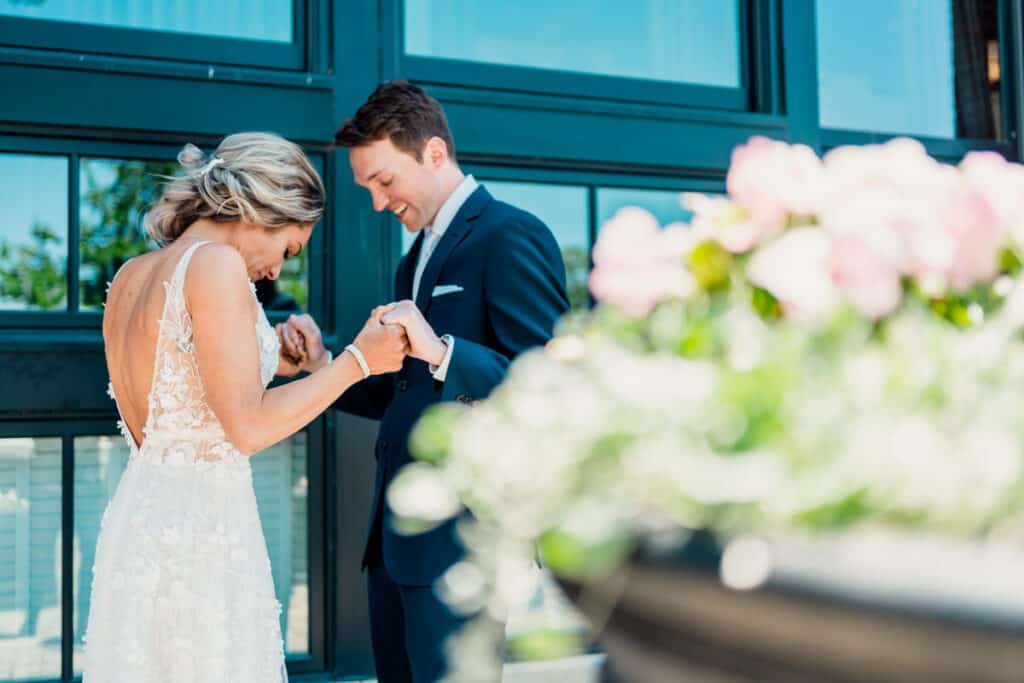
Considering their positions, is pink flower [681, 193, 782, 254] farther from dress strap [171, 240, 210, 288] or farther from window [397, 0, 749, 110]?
window [397, 0, 749, 110]

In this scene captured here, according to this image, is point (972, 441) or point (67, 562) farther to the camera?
point (67, 562)

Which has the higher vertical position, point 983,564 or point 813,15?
point 813,15

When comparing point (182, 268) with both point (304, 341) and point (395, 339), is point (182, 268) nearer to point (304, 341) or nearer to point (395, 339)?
point (395, 339)

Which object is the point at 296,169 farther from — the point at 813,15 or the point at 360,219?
the point at 813,15

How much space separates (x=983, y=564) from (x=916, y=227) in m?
0.25

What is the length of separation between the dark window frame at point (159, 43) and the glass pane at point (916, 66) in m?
2.03

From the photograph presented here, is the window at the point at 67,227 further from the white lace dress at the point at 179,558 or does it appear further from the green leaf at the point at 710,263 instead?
the green leaf at the point at 710,263

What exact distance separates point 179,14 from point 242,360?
1674mm

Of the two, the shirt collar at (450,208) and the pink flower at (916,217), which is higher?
the shirt collar at (450,208)

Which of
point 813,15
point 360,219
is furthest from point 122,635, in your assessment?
point 813,15

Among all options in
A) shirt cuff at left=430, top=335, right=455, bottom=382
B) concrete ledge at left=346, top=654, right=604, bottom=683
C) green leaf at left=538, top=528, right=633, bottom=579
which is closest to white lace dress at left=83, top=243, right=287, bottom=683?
shirt cuff at left=430, top=335, right=455, bottom=382

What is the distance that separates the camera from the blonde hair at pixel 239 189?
2160 millimetres

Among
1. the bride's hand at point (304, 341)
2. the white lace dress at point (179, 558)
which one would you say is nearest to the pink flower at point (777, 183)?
the white lace dress at point (179, 558)

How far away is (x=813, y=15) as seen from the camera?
12.1 feet
